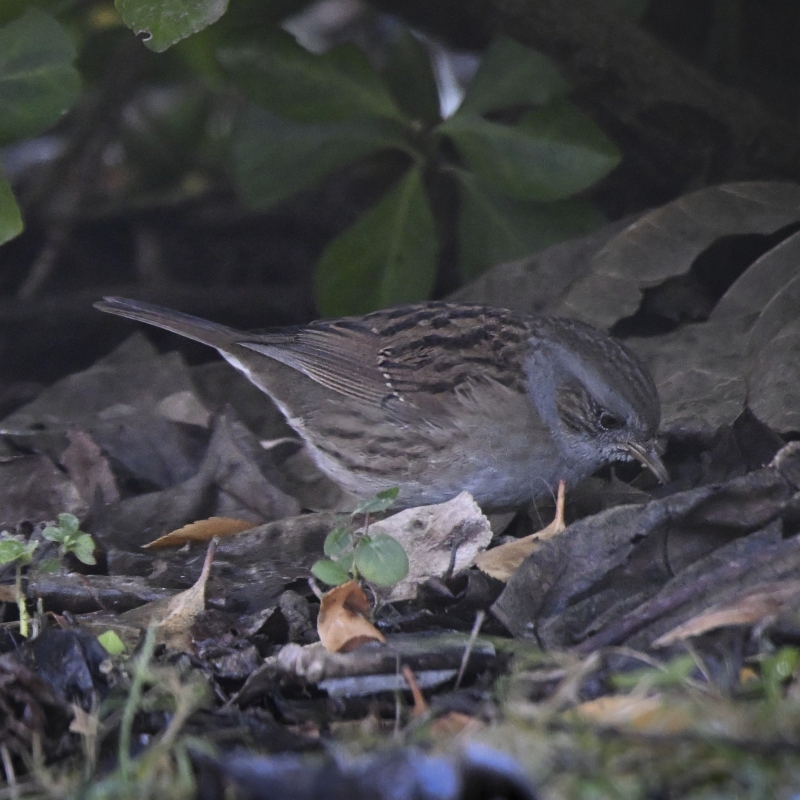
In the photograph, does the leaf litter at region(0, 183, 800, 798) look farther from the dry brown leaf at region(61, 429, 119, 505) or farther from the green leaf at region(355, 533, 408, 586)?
the green leaf at region(355, 533, 408, 586)

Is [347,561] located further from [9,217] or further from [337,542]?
[9,217]

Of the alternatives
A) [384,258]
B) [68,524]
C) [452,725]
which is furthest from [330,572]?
[384,258]

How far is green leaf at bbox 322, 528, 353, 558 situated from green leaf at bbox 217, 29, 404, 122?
248cm

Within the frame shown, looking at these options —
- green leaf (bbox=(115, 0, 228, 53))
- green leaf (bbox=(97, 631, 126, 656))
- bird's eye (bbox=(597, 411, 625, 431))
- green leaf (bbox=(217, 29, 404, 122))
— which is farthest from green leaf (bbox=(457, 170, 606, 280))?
green leaf (bbox=(97, 631, 126, 656))

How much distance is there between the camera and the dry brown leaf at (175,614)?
120 inches

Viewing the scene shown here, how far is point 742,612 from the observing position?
2533 mm

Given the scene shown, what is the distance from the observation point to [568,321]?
441cm

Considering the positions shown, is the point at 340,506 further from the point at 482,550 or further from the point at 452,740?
the point at 452,740

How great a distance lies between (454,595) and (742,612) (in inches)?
35.2

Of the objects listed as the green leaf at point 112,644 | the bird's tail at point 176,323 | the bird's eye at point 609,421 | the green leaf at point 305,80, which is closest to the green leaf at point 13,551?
the green leaf at point 112,644

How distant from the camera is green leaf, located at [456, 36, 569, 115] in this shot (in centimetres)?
493

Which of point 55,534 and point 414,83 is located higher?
point 414,83

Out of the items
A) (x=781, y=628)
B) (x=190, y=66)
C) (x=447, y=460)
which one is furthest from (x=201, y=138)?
(x=781, y=628)

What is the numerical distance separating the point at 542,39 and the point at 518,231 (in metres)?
0.87
